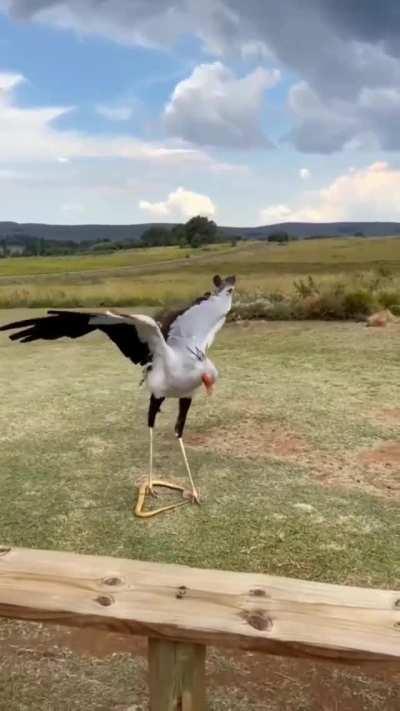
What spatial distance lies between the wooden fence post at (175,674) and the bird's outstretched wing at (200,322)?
212 centimetres

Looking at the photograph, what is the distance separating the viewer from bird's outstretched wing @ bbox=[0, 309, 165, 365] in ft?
10.9

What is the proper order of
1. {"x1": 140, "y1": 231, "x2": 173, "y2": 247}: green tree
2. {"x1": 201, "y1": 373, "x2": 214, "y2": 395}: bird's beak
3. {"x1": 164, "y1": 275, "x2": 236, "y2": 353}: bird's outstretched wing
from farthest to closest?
{"x1": 140, "y1": 231, "x2": 173, "y2": 247}: green tree → {"x1": 164, "y1": 275, "x2": 236, "y2": 353}: bird's outstretched wing → {"x1": 201, "y1": 373, "x2": 214, "y2": 395}: bird's beak

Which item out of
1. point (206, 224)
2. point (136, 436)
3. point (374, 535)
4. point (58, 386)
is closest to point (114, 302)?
point (58, 386)

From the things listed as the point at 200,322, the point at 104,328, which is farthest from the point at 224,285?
the point at 104,328

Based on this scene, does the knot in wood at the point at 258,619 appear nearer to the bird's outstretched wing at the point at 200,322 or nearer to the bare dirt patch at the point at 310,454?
the bird's outstretched wing at the point at 200,322

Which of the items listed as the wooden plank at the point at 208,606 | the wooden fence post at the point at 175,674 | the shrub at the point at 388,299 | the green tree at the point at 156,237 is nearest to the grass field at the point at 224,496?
the wooden fence post at the point at 175,674

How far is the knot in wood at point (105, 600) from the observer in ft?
6.21

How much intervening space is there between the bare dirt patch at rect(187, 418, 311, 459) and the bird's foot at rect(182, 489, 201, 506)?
0.89 meters

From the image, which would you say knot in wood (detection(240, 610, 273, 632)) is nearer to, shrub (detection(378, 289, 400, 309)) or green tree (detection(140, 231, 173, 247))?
shrub (detection(378, 289, 400, 309))

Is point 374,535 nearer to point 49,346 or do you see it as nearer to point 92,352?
point 92,352

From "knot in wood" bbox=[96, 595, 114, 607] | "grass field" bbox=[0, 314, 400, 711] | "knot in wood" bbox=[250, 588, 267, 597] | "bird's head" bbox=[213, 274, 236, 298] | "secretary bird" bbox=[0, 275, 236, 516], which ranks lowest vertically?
"grass field" bbox=[0, 314, 400, 711]

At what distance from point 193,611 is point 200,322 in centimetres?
228

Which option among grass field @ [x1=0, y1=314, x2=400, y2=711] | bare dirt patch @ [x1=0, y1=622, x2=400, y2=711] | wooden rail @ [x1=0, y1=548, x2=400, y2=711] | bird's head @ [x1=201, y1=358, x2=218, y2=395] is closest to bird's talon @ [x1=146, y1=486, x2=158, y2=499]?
grass field @ [x1=0, y1=314, x2=400, y2=711]

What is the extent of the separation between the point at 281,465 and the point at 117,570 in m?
3.16
